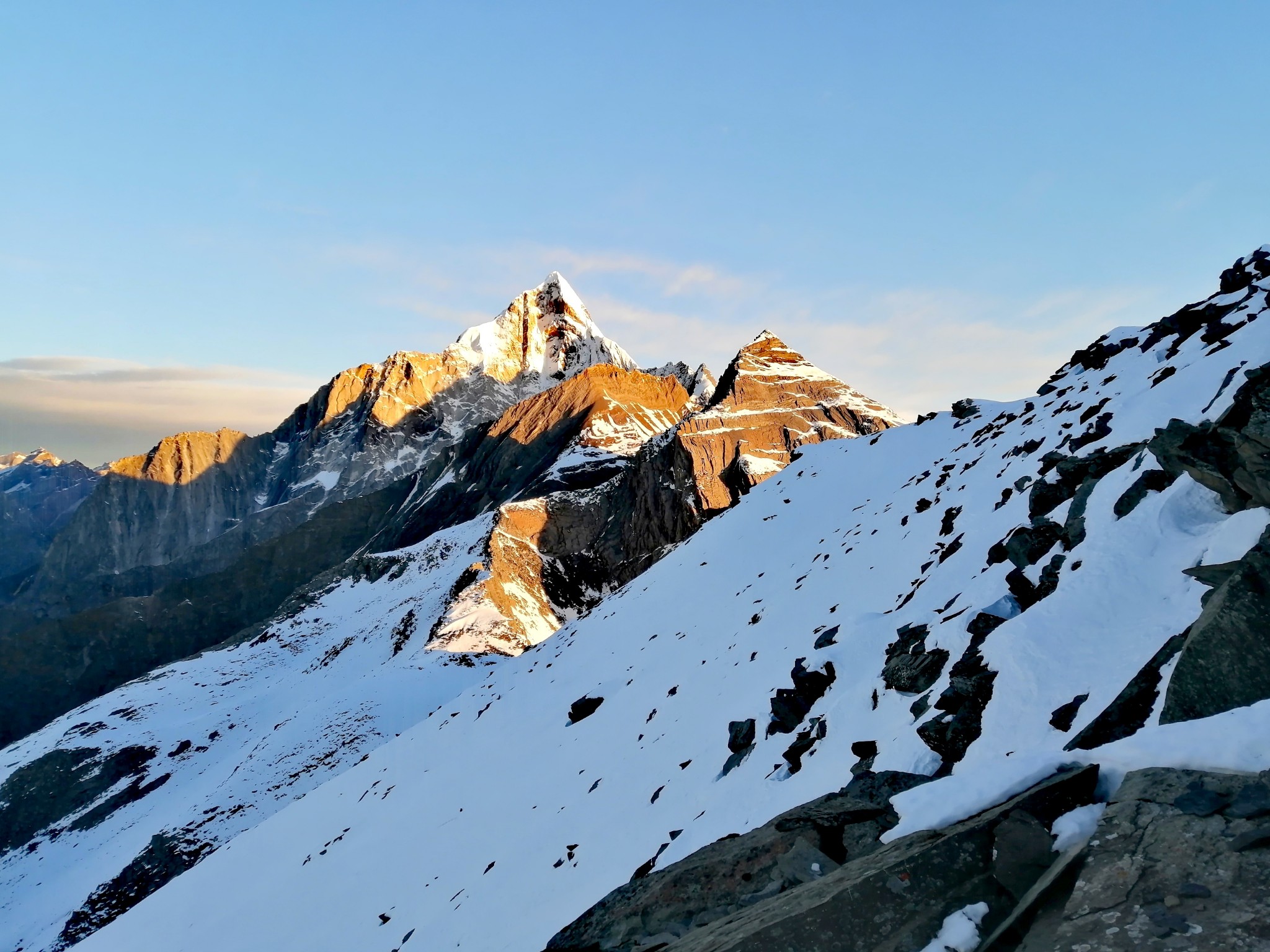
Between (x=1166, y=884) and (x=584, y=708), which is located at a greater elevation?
(x=1166, y=884)

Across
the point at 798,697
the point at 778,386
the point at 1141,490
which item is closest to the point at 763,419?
the point at 778,386

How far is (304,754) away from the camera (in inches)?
1581

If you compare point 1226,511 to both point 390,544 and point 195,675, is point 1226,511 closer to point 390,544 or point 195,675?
point 195,675

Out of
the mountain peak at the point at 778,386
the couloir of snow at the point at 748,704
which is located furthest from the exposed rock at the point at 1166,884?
the mountain peak at the point at 778,386

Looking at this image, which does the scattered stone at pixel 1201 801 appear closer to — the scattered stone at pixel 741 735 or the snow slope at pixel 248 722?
the scattered stone at pixel 741 735

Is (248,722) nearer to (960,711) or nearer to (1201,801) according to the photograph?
(960,711)

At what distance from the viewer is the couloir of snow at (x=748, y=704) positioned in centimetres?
716

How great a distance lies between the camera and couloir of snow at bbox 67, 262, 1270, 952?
7.16 meters

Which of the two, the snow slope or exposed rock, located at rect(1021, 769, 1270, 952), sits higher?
exposed rock, located at rect(1021, 769, 1270, 952)

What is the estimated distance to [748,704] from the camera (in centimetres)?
1394

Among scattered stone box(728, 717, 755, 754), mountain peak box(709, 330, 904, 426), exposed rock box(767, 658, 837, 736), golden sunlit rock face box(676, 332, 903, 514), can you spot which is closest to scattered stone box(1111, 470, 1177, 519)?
exposed rock box(767, 658, 837, 736)

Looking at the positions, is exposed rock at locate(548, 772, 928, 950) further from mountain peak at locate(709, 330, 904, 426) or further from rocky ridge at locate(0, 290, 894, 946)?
mountain peak at locate(709, 330, 904, 426)

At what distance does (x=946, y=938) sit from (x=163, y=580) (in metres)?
208

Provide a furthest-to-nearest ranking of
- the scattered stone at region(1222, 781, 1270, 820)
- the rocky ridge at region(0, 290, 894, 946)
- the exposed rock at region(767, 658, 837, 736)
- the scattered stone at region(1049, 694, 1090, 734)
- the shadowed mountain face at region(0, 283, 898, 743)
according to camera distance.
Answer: the shadowed mountain face at region(0, 283, 898, 743) → the rocky ridge at region(0, 290, 894, 946) → the exposed rock at region(767, 658, 837, 736) → the scattered stone at region(1049, 694, 1090, 734) → the scattered stone at region(1222, 781, 1270, 820)
